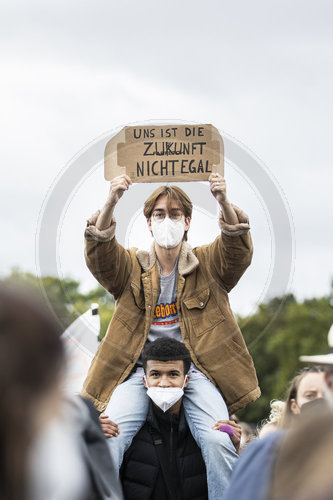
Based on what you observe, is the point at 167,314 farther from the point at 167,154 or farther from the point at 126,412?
the point at 167,154

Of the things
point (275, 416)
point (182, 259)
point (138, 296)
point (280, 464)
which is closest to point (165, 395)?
point (138, 296)

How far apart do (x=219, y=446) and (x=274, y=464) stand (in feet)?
8.98

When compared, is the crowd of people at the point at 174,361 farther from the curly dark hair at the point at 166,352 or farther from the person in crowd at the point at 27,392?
the person in crowd at the point at 27,392

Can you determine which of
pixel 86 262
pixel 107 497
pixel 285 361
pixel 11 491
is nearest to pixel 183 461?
pixel 86 262

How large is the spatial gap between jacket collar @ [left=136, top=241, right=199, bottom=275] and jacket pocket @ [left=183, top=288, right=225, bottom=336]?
18 cm

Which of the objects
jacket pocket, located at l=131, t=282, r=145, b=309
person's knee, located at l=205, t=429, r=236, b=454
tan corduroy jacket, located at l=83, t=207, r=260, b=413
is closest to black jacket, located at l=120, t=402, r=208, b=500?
person's knee, located at l=205, t=429, r=236, b=454

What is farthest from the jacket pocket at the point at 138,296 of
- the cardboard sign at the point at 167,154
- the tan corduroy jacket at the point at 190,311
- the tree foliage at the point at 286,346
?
the tree foliage at the point at 286,346

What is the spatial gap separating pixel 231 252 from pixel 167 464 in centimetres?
141

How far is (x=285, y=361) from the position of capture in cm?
4475

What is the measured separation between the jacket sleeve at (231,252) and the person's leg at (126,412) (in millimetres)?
900

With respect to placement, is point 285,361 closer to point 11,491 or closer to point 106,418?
point 106,418

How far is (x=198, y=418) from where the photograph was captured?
A: 5.15 metres

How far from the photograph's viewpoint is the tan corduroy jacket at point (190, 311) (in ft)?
17.7

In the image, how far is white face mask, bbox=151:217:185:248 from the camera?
17.9 feet
